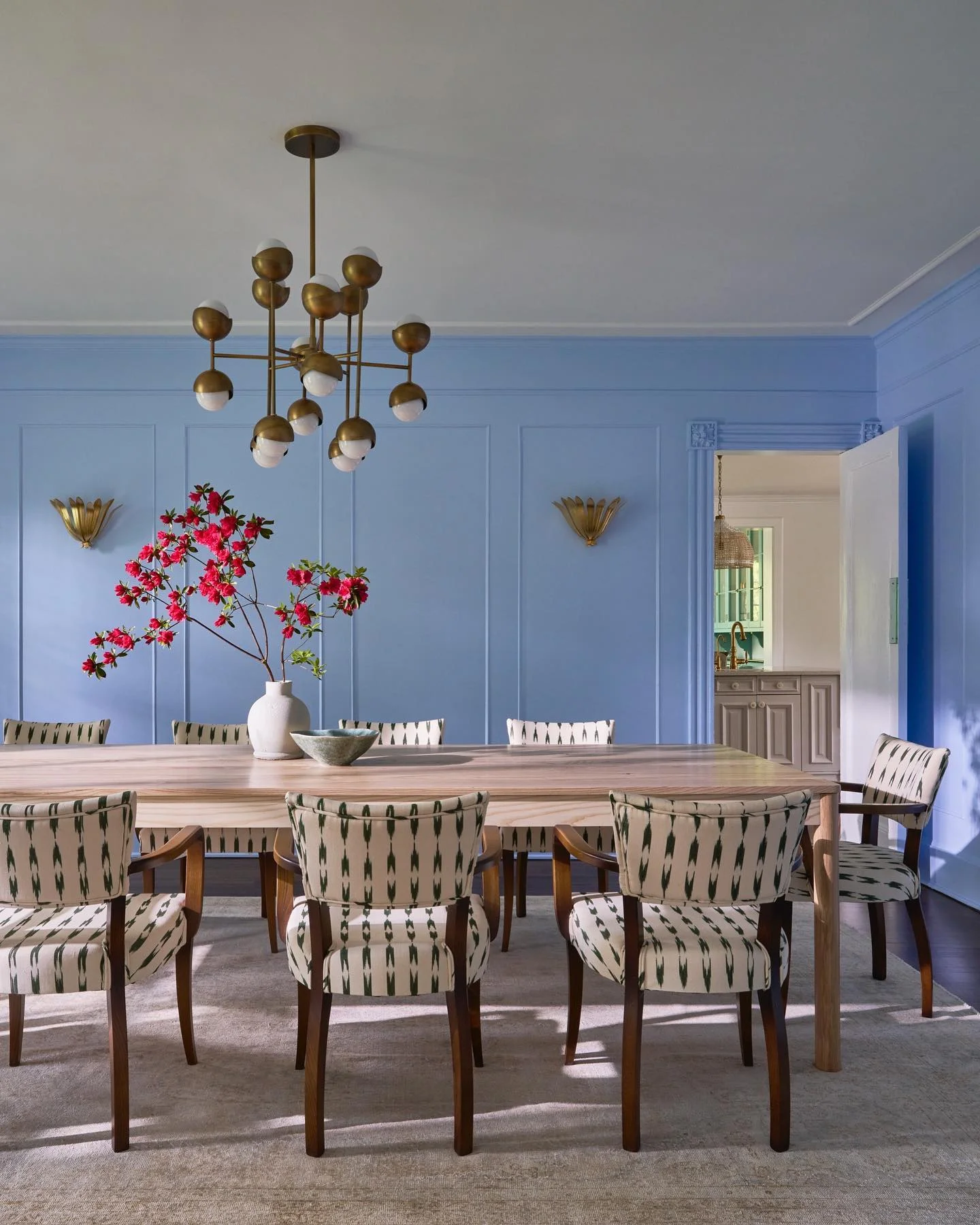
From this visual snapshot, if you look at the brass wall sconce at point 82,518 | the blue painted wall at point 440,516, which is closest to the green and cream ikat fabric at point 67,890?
the blue painted wall at point 440,516

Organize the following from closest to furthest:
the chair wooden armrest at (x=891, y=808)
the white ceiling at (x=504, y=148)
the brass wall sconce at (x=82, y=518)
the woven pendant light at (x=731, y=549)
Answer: the white ceiling at (x=504, y=148)
the chair wooden armrest at (x=891, y=808)
the brass wall sconce at (x=82, y=518)
the woven pendant light at (x=731, y=549)

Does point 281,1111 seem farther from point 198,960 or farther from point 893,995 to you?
point 893,995

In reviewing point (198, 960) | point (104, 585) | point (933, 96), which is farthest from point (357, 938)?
point (104, 585)

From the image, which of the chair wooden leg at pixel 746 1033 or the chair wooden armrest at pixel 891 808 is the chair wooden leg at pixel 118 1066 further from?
the chair wooden armrest at pixel 891 808

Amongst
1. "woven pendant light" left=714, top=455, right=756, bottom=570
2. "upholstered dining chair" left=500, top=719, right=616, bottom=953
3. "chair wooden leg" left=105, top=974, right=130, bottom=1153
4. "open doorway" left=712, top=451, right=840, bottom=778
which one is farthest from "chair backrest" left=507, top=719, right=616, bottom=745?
"open doorway" left=712, top=451, right=840, bottom=778

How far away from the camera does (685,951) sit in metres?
2.19

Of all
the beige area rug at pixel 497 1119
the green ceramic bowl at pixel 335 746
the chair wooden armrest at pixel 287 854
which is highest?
the green ceramic bowl at pixel 335 746

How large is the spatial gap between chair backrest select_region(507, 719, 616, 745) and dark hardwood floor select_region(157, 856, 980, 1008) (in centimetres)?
92

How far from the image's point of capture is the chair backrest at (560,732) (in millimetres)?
3859

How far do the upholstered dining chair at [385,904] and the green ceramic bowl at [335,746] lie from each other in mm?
673

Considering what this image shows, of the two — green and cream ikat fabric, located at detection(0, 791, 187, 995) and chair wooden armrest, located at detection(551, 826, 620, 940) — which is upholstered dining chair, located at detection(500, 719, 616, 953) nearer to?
chair wooden armrest, located at detection(551, 826, 620, 940)

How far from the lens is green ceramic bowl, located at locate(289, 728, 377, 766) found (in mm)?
2922

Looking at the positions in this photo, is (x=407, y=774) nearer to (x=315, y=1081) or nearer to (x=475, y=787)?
(x=475, y=787)

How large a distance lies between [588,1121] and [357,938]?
0.74m
